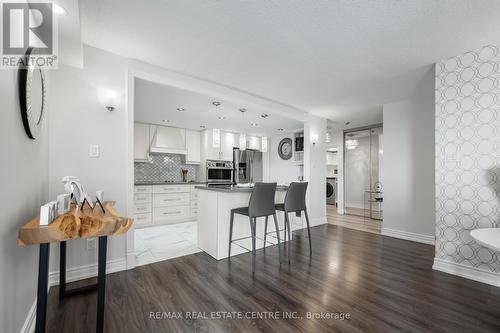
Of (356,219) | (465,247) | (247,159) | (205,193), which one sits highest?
(247,159)

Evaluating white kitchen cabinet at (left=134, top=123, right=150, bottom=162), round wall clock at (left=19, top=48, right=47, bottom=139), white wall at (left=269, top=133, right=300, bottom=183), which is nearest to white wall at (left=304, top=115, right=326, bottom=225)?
white wall at (left=269, top=133, right=300, bottom=183)

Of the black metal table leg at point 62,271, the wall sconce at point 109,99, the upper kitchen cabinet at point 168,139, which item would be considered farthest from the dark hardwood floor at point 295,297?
the upper kitchen cabinet at point 168,139

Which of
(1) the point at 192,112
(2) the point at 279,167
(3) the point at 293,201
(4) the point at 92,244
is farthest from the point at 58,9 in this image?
(2) the point at 279,167

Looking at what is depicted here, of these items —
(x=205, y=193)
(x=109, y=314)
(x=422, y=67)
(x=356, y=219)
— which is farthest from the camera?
(x=356, y=219)

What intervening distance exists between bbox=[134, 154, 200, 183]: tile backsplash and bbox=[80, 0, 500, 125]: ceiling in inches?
127

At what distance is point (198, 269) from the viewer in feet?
7.93

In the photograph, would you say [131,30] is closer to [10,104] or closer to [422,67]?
[10,104]

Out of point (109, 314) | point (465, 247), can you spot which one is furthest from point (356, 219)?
point (109, 314)

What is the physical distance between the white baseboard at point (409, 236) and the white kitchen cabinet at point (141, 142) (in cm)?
528

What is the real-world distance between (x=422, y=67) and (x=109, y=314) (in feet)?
13.5

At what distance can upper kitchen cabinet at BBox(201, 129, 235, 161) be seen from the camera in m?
5.52

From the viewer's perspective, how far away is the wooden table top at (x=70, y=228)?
1.07 m

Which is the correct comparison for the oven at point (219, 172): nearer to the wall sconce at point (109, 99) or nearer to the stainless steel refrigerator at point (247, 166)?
the stainless steel refrigerator at point (247, 166)

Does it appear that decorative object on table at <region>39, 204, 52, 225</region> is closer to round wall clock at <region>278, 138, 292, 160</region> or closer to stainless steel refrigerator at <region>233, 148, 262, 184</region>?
stainless steel refrigerator at <region>233, 148, 262, 184</region>
